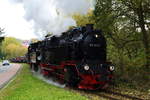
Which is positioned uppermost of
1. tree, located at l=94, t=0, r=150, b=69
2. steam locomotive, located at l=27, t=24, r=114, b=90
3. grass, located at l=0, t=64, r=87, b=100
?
tree, located at l=94, t=0, r=150, b=69

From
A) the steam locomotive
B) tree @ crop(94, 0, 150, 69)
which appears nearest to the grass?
the steam locomotive

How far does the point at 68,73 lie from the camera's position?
1948 cm

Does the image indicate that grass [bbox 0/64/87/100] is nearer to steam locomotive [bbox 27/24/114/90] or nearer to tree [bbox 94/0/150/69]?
steam locomotive [bbox 27/24/114/90]

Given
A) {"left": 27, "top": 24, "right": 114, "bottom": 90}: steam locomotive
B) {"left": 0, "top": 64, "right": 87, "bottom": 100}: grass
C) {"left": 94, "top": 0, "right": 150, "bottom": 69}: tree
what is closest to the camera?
{"left": 0, "top": 64, "right": 87, "bottom": 100}: grass

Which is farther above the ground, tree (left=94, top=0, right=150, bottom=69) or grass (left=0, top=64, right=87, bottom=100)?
tree (left=94, top=0, right=150, bottom=69)

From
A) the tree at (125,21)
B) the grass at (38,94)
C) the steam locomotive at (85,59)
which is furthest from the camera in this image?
the tree at (125,21)

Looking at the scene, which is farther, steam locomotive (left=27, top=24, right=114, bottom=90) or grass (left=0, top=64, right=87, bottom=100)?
steam locomotive (left=27, top=24, right=114, bottom=90)

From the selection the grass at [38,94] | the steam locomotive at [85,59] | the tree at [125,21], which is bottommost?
the grass at [38,94]

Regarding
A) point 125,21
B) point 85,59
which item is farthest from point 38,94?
point 125,21

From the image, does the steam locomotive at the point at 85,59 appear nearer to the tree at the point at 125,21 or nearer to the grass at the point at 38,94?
the grass at the point at 38,94

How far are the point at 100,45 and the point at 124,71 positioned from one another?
3741mm

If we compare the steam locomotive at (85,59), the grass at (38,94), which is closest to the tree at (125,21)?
the steam locomotive at (85,59)

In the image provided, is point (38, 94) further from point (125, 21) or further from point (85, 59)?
point (125, 21)

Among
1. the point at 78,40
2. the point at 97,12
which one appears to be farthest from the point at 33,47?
the point at 78,40
